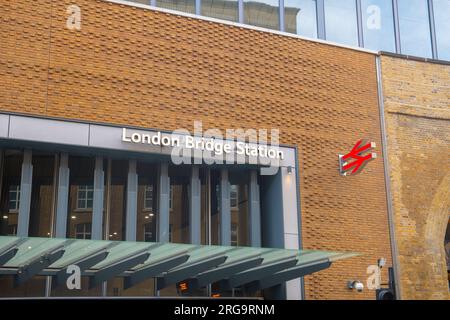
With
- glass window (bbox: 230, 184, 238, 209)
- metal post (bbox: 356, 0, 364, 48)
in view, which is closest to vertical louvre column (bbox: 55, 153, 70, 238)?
glass window (bbox: 230, 184, 238, 209)

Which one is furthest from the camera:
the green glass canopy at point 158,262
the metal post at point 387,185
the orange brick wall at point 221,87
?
the metal post at point 387,185

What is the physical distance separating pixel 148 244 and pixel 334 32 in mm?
10992

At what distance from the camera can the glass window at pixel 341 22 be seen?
2120cm

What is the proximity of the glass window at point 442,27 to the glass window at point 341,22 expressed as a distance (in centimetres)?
350

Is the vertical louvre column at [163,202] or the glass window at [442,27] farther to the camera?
the glass window at [442,27]

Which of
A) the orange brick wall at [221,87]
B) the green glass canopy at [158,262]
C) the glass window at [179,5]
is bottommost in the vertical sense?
the green glass canopy at [158,262]

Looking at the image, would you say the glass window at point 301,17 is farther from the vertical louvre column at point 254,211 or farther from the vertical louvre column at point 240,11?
the vertical louvre column at point 254,211

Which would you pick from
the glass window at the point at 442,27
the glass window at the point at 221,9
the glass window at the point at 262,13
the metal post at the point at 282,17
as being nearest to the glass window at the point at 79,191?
the glass window at the point at 221,9

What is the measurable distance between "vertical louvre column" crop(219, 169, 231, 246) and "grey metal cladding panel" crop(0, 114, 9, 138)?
6.10 metres

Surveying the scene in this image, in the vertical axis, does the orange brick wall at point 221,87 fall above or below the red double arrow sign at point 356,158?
above

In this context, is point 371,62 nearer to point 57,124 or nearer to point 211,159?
point 211,159

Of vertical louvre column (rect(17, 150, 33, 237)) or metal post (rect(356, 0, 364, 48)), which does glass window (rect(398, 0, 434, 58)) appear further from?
vertical louvre column (rect(17, 150, 33, 237))
